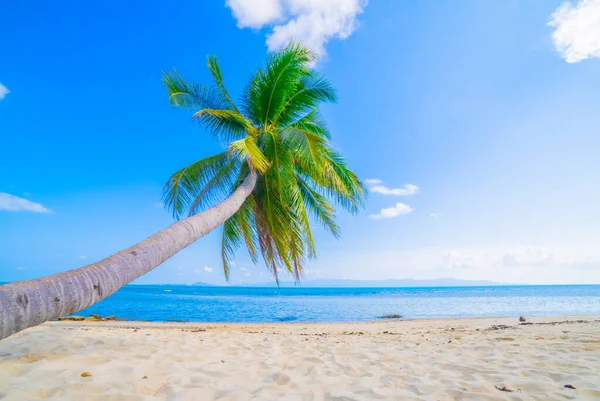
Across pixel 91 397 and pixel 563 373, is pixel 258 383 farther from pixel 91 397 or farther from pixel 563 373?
pixel 563 373

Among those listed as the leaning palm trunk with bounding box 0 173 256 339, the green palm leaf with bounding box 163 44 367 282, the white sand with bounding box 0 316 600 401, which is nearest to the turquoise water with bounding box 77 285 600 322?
the green palm leaf with bounding box 163 44 367 282

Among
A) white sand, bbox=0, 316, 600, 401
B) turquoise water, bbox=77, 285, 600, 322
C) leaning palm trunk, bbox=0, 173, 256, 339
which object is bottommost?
turquoise water, bbox=77, 285, 600, 322

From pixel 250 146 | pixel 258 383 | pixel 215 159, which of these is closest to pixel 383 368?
pixel 258 383

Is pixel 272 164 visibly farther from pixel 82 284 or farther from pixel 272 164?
pixel 82 284

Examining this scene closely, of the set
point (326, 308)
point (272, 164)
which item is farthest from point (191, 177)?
point (326, 308)

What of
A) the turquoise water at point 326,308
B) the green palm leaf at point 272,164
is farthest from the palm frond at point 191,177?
the turquoise water at point 326,308

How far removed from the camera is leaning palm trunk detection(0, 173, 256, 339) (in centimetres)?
215

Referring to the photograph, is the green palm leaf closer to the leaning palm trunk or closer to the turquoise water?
the leaning palm trunk

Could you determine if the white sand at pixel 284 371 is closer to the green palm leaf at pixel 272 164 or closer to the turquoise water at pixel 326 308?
the green palm leaf at pixel 272 164

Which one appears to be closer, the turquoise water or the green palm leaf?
the green palm leaf

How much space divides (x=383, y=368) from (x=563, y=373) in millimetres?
1839

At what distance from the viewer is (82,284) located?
2715 millimetres

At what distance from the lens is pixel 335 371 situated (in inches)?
144

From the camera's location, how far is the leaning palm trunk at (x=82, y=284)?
84.6 inches
